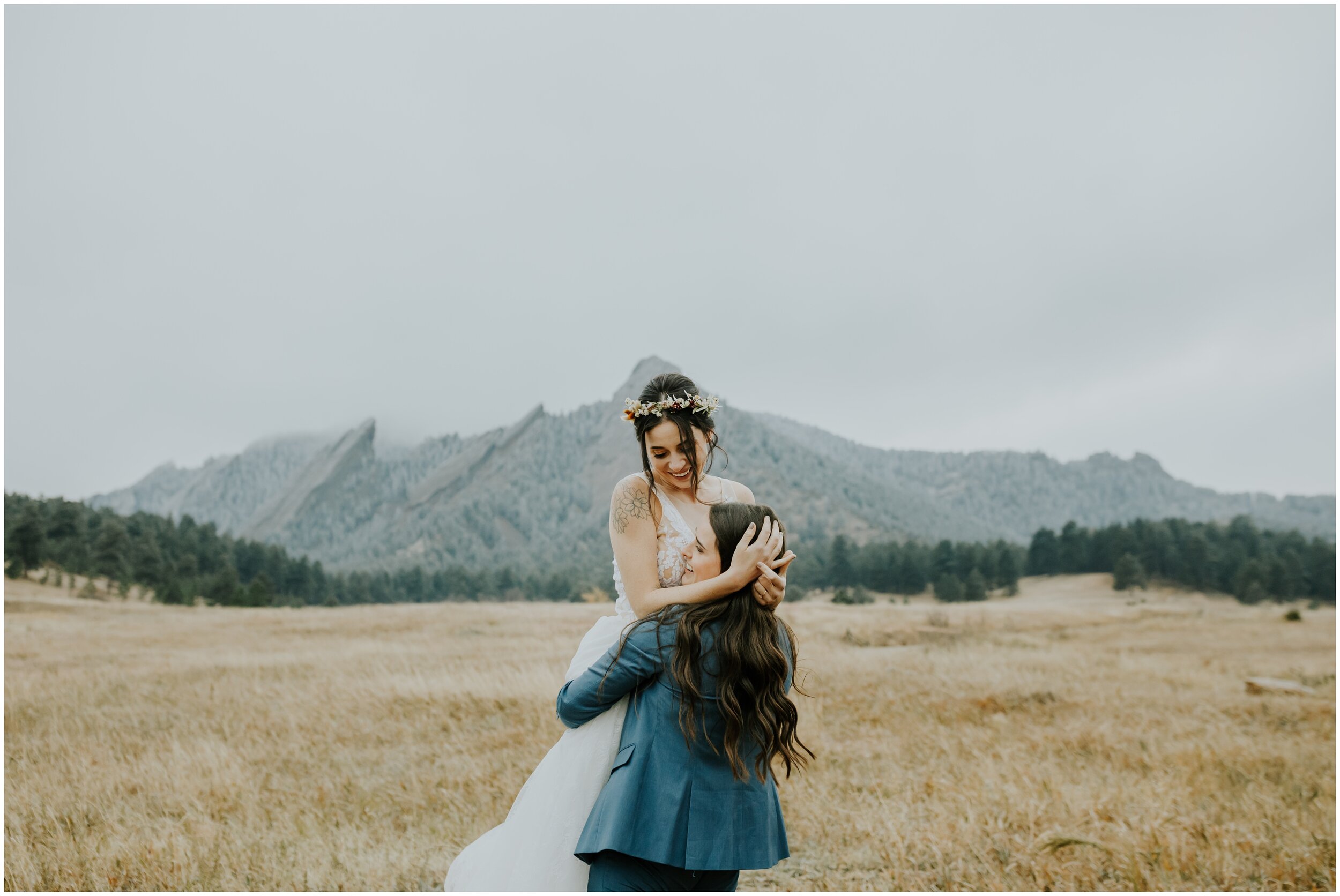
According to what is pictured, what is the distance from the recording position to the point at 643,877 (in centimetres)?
315

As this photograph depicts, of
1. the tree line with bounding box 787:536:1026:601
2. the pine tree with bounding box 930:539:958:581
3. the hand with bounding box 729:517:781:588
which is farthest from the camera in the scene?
the pine tree with bounding box 930:539:958:581

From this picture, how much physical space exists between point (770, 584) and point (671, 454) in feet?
3.37

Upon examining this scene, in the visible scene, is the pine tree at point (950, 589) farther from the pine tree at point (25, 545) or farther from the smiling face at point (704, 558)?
the smiling face at point (704, 558)

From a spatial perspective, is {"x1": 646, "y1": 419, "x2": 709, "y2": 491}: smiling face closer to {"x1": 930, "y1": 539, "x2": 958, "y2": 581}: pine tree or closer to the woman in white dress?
the woman in white dress

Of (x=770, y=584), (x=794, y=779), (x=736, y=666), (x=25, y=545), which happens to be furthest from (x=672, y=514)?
(x=25, y=545)

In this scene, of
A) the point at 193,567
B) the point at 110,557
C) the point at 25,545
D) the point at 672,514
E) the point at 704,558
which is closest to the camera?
the point at 704,558

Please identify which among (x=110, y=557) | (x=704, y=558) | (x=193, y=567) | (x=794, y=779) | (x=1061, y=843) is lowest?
(x=193, y=567)

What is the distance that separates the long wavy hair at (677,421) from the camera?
12.5 feet

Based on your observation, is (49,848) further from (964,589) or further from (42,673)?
(964,589)

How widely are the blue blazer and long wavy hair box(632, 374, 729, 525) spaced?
0.88 m

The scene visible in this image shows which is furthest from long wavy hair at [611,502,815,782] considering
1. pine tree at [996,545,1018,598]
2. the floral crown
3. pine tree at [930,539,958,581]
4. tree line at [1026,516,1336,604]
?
pine tree at [996,545,1018,598]

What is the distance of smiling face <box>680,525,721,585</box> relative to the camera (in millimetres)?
3232

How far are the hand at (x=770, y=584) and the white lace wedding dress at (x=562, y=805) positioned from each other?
21.9 inches

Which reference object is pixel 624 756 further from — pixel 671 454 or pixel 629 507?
pixel 671 454
